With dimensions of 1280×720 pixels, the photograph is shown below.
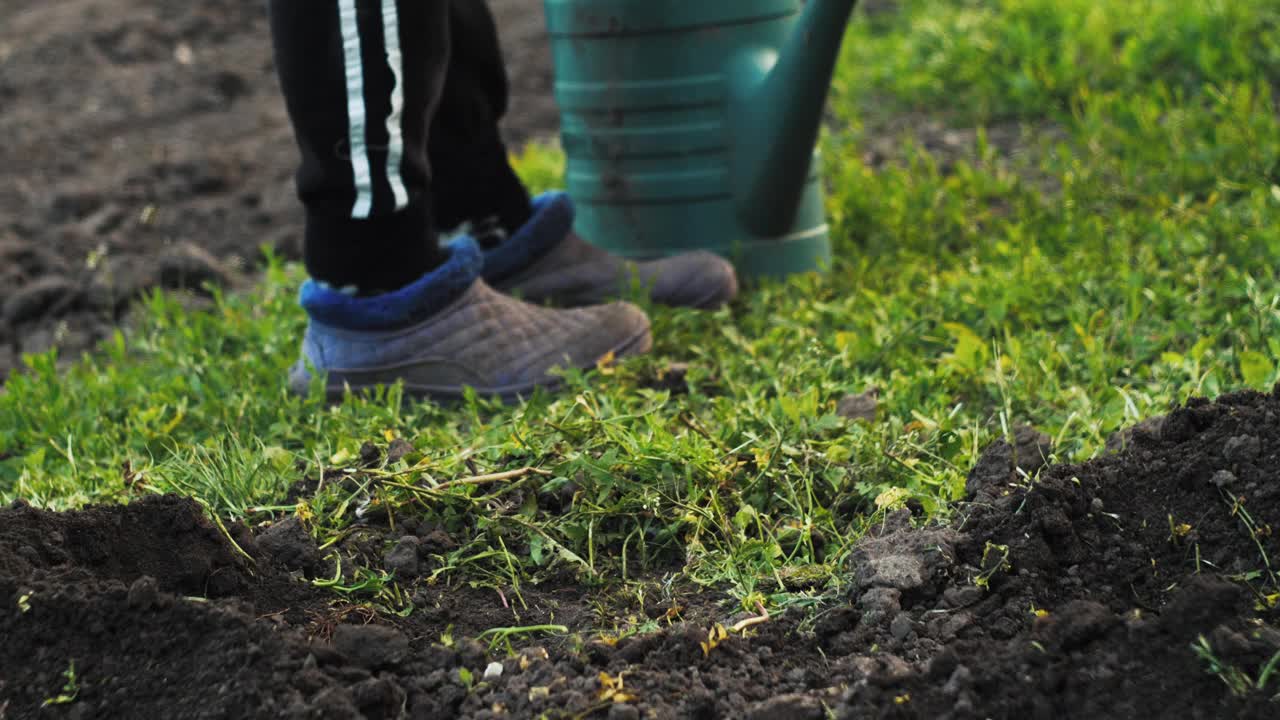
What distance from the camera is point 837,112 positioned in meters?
4.26

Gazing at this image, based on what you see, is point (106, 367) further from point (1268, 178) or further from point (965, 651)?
point (1268, 178)

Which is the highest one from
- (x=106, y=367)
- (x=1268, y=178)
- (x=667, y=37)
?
(x=667, y=37)

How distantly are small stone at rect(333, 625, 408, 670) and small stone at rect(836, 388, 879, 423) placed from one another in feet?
2.68

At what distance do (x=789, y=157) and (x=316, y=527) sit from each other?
1.41 m

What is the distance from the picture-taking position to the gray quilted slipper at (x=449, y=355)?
2262 millimetres

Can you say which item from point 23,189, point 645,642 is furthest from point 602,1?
point 23,189

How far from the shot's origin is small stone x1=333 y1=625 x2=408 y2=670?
134cm

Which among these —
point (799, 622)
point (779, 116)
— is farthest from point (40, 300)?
point (799, 622)

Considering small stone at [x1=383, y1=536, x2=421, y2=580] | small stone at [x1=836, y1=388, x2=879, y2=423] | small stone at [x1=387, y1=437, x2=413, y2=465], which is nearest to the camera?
small stone at [x1=383, y1=536, x2=421, y2=580]

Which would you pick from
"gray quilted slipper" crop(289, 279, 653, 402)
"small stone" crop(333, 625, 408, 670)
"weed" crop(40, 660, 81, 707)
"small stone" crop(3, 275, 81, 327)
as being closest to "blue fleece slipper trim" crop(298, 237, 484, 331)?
"gray quilted slipper" crop(289, 279, 653, 402)

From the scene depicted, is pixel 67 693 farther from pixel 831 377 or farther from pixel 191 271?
pixel 191 271

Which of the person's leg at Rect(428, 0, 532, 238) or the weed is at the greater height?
the person's leg at Rect(428, 0, 532, 238)

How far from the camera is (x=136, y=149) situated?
459 centimetres

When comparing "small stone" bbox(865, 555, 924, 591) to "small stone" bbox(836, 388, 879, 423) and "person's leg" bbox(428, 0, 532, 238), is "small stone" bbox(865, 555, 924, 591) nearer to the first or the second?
"small stone" bbox(836, 388, 879, 423)
